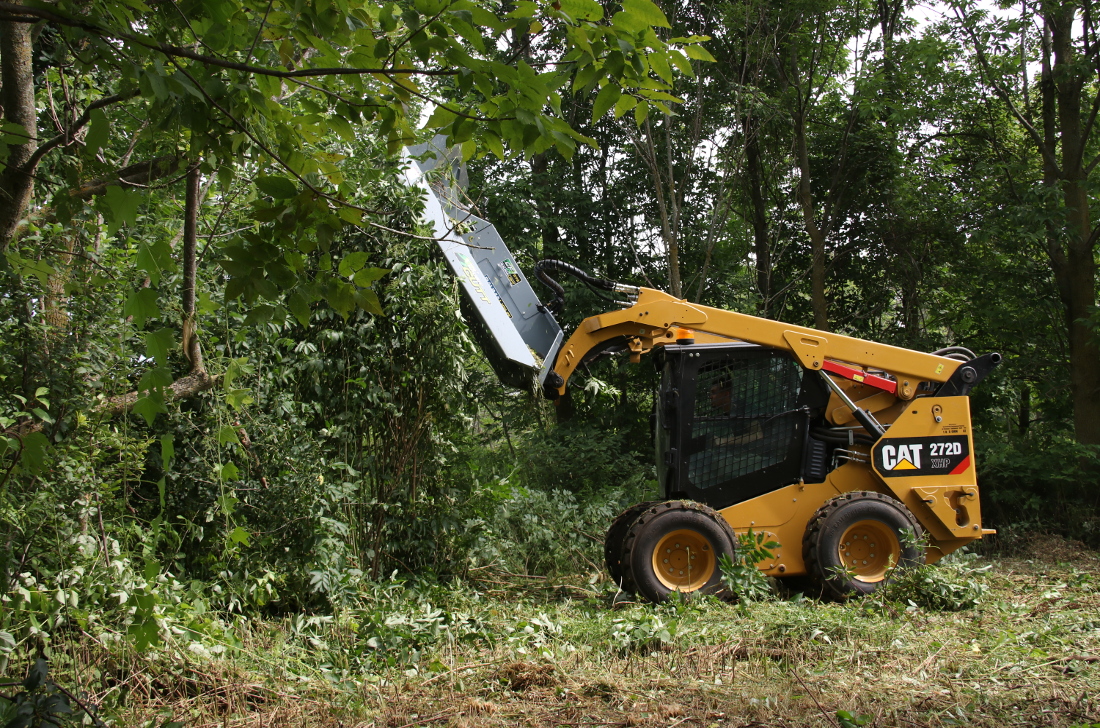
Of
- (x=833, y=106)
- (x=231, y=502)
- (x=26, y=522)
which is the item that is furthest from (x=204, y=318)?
(x=833, y=106)

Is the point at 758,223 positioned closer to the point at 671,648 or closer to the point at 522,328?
the point at 522,328

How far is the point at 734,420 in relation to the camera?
5.66 meters

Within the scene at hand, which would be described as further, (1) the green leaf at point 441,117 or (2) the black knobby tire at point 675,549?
(2) the black knobby tire at point 675,549

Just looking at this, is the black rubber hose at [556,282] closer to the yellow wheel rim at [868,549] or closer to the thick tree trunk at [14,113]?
the yellow wheel rim at [868,549]

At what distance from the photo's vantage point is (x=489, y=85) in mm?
2139

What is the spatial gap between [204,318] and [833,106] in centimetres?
1020

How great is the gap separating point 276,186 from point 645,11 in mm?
1060

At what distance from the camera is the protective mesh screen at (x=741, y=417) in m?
5.61

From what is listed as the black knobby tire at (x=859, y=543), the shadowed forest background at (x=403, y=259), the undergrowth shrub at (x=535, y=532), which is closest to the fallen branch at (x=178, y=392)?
the shadowed forest background at (x=403, y=259)

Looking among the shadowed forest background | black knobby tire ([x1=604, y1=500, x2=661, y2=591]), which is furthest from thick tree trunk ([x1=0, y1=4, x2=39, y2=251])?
black knobby tire ([x1=604, y1=500, x2=661, y2=591])

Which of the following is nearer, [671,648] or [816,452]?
[671,648]

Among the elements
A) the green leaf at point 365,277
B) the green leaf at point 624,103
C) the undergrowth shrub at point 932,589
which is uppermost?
the green leaf at point 624,103

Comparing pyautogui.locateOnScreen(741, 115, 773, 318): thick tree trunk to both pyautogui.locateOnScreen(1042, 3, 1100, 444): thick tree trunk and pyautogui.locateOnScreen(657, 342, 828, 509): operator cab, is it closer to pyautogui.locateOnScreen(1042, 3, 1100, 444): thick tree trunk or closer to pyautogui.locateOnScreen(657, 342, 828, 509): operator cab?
pyautogui.locateOnScreen(1042, 3, 1100, 444): thick tree trunk

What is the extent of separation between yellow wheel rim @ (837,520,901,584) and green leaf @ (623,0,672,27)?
421 cm
